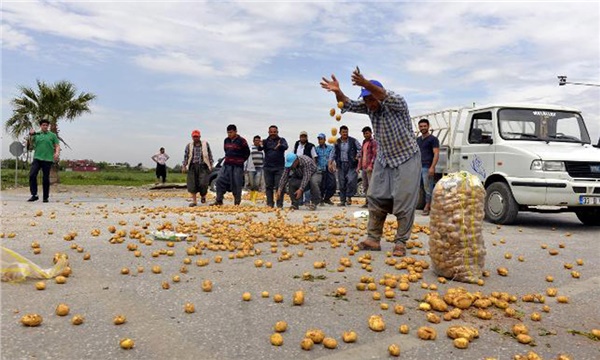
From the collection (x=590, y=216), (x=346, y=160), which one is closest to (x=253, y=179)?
(x=346, y=160)

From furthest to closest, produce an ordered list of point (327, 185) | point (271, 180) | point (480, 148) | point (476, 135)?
point (327, 185), point (271, 180), point (480, 148), point (476, 135)

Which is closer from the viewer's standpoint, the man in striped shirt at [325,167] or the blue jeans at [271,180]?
the blue jeans at [271,180]

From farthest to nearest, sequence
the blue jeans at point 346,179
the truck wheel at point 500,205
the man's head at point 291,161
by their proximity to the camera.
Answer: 1. the blue jeans at point 346,179
2. the man's head at point 291,161
3. the truck wheel at point 500,205

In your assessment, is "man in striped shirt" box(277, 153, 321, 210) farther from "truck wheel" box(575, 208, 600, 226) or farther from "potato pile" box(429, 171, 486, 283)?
"potato pile" box(429, 171, 486, 283)

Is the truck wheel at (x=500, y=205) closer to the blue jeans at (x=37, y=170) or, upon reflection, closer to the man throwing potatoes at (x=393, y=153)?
the man throwing potatoes at (x=393, y=153)

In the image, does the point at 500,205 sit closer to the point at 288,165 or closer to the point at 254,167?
the point at 288,165

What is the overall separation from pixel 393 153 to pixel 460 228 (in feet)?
4.71

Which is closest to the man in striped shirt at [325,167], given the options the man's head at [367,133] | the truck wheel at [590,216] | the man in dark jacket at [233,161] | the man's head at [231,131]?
the man's head at [367,133]

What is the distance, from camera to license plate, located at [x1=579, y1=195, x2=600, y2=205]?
8562mm

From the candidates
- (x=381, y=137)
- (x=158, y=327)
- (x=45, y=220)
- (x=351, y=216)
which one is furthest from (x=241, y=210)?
(x=158, y=327)

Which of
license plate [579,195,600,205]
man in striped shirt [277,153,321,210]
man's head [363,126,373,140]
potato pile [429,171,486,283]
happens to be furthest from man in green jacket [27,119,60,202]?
license plate [579,195,600,205]

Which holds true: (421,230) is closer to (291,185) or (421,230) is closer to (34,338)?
(291,185)

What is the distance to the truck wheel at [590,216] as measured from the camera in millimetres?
9438

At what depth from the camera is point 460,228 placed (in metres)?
4.73
